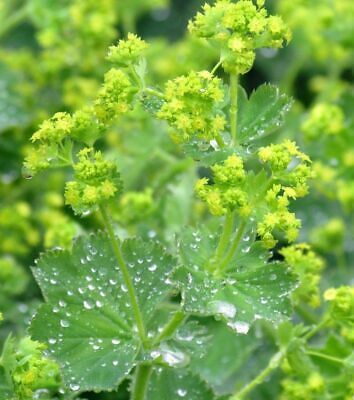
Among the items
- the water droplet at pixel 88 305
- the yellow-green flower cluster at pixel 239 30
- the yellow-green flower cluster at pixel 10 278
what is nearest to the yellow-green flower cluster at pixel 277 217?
the yellow-green flower cluster at pixel 239 30

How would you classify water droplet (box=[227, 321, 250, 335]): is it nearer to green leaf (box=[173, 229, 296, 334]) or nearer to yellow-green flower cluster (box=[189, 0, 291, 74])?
green leaf (box=[173, 229, 296, 334])

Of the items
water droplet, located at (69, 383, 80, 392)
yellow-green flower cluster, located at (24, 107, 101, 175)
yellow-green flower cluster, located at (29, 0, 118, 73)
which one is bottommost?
water droplet, located at (69, 383, 80, 392)

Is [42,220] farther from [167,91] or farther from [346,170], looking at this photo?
[167,91]

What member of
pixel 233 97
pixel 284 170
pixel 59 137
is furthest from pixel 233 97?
pixel 59 137

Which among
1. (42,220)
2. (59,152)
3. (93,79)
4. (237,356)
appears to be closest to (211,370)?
(237,356)

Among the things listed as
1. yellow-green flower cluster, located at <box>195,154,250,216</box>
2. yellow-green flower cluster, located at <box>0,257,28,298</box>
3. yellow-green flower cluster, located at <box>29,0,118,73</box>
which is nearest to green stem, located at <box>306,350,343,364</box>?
yellow-green flower cluster, located at <box>195,154,250,216</box>

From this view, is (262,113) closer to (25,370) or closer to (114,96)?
(114,96)

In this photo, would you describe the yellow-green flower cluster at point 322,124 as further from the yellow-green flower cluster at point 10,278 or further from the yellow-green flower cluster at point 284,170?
the yellow-green flower cluster at point 284,170
